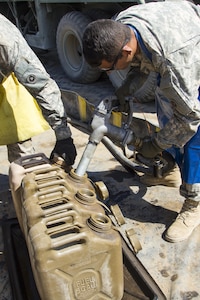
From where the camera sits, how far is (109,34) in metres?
1.63

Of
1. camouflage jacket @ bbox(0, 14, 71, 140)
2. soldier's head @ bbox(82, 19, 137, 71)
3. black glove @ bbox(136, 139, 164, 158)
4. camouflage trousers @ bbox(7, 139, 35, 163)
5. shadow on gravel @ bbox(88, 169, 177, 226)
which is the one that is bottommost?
shadow on gravel @ bbox(88, 169, 177, 226)

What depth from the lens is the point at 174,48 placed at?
172cm

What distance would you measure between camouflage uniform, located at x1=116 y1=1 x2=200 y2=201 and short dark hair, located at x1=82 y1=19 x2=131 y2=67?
146 mm

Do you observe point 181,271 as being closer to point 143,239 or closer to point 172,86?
point 143,239

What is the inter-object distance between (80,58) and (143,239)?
3.67 m

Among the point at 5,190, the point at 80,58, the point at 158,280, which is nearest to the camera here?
the point at 158,280

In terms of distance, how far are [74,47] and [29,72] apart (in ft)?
11.8

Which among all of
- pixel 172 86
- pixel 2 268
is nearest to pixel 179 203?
pixel 172 86

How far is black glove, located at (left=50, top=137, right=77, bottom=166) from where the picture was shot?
2.12 meters

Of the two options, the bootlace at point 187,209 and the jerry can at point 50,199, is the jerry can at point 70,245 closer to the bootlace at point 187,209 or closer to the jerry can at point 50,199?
the jerry can at point 50,199

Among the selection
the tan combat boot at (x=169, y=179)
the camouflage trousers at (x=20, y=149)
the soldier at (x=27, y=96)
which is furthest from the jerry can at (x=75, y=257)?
the tan combat boot at (x=169, y=179)

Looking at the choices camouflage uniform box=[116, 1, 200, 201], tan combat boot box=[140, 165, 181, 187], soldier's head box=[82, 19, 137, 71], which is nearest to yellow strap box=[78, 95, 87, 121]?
tan combat boot box=[140, 165, 181, 187]

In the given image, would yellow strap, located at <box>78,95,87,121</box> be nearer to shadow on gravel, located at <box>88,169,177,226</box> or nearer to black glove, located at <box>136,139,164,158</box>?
shadow on gravel, located at <box>88,169,177,226</box>

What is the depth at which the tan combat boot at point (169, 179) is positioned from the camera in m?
2.69
